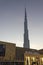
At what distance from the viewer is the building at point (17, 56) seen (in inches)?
1183

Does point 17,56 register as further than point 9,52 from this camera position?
Yes

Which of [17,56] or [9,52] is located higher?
[9,52]

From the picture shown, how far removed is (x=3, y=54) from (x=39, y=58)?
394 inches

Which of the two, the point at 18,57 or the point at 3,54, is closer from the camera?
the point at 3,54

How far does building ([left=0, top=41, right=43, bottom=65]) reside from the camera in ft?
98.6

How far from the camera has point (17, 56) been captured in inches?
1296

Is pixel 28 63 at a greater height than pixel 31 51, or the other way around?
pixel 31 51

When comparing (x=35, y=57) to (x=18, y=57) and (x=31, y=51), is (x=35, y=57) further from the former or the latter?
(x=18, y=57)

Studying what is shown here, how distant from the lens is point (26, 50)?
113ft

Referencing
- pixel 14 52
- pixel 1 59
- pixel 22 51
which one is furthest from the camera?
pixel 22 51

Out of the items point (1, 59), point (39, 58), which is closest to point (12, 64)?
point (1, 59)

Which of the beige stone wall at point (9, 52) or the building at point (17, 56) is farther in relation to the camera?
the beige stone wall at point (9, 52)

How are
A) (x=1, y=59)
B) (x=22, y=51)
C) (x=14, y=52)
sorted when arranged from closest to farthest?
(x=1, y=59) < (x=14, y=52) < (x=22, y=51)

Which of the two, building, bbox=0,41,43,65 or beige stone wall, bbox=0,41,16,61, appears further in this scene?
beige stone wall, bbox=0,41,16,61
